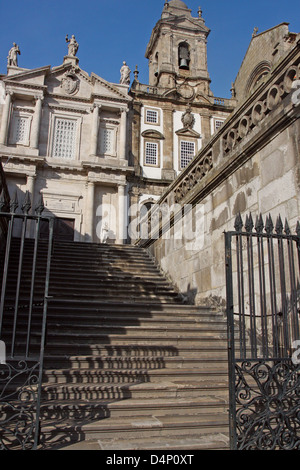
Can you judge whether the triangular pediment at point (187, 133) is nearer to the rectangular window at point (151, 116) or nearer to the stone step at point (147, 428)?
the rectangular window at point (151, 116)

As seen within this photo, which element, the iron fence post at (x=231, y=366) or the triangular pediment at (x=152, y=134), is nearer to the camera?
the iron fence post at (x=231, y=366)

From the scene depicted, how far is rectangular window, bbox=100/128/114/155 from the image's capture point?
24.3 meters

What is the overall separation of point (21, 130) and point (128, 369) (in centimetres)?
2091

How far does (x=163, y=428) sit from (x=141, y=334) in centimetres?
268

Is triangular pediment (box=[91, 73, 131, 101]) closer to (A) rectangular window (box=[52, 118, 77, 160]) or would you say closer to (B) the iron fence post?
(A) rectangular window (box=[52, 118, 77, 160])

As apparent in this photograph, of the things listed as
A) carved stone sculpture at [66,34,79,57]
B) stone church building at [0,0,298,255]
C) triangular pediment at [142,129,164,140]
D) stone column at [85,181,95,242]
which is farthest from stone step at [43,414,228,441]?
carved stone sculpture at [66,34,79,57]

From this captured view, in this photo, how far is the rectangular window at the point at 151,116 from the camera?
2794cm

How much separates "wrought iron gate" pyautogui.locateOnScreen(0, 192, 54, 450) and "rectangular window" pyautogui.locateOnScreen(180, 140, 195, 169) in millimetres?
17605

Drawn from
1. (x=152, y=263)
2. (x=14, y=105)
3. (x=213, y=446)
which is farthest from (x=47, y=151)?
(x=213, y=446)

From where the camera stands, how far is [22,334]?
19.8 feet

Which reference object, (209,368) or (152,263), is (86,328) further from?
(152,263)

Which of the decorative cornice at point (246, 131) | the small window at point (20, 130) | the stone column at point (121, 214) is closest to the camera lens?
the decorative cornice at point (246, 131)

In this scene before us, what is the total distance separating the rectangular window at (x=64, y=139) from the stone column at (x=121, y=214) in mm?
3661

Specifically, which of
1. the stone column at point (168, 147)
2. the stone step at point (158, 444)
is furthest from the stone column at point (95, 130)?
the stone step at point (158, 444)
